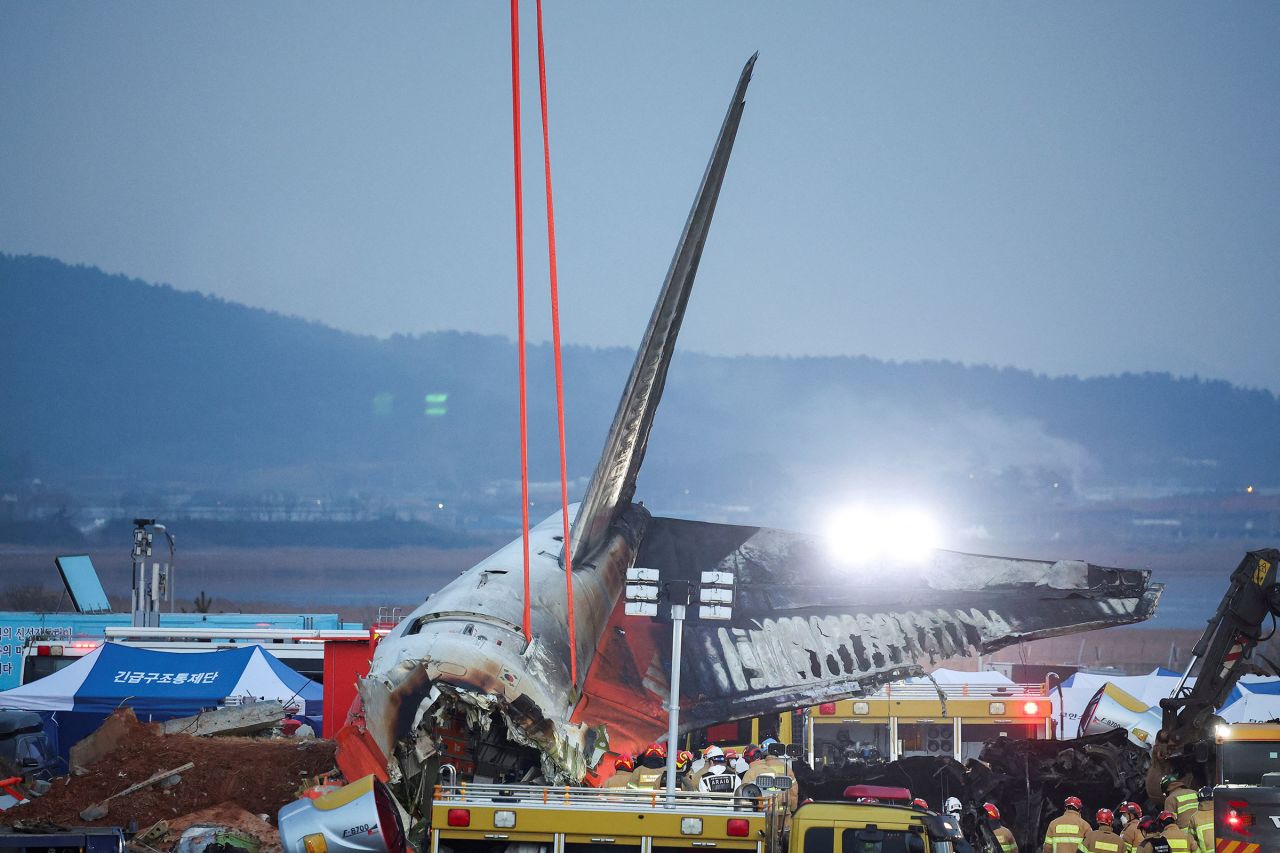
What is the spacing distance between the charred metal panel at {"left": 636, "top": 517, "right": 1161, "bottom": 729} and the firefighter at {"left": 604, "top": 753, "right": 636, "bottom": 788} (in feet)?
9.58

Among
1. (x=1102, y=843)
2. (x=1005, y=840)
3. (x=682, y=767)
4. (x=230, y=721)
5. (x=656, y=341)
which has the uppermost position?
(x=656, y=341)

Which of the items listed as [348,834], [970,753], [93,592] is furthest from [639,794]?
[93,592]

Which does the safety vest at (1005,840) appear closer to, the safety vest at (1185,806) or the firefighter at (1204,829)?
the safety vest at (1185,806)

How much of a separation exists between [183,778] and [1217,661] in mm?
15710

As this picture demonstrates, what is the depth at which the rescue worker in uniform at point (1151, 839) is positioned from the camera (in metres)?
13.4

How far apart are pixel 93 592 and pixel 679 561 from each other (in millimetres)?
40375

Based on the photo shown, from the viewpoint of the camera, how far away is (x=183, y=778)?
16047 mm

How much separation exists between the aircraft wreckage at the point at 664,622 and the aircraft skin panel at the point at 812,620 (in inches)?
1.3

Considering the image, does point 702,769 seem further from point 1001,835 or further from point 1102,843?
point 1102,843

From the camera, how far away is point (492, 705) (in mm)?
12875

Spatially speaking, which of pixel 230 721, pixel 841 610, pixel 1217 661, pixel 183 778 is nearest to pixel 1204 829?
pixel 1217 661

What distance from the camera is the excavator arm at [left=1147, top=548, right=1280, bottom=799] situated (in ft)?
68.4

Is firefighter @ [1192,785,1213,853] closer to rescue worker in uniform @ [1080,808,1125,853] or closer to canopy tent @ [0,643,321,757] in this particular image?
rescue worker in uniform @ [1080,808,1125,853]

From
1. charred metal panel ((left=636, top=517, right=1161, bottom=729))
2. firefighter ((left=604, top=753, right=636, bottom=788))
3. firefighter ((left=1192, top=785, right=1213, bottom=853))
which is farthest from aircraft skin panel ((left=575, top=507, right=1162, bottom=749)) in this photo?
firefighter ((left=1192, top=785, right=1213, bottom=853))
